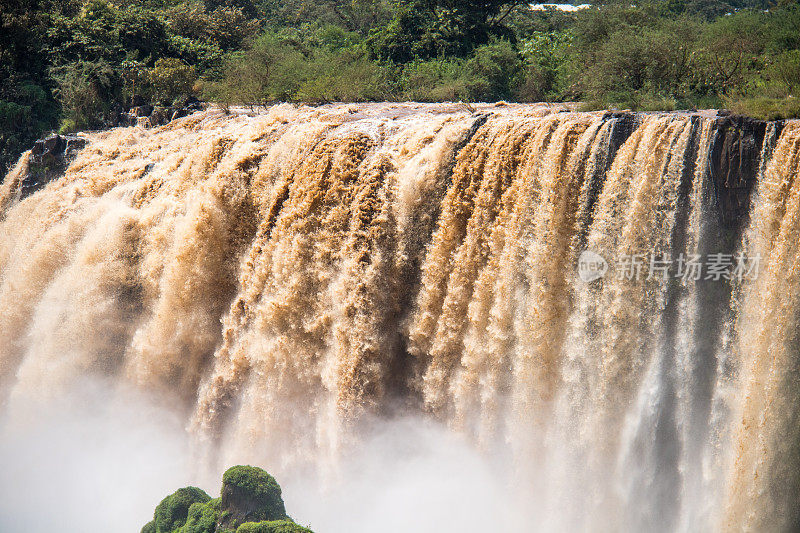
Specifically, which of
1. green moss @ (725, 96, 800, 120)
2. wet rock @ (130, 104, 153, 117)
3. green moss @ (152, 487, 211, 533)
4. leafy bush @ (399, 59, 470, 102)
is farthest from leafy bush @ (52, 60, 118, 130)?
green moss @ (725, 96, 800, 120)

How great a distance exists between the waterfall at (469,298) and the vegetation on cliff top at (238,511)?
87 cm

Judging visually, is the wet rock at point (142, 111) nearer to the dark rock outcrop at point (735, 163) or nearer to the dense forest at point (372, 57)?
the dense forest at point (372, 57)

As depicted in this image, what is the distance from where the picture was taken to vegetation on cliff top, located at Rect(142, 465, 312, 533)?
318 inches

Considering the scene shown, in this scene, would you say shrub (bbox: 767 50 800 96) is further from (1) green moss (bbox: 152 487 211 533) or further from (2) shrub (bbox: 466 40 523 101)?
(1) green moss (bbox: 152 487 211 533)

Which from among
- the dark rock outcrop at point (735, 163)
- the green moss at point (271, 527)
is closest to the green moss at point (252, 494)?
the green moss at point (271, 527)

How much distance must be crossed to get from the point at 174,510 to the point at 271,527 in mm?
Result: 1466

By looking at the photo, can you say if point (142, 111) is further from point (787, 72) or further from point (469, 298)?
point (787, 72)

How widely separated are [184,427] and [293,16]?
63.1 feet

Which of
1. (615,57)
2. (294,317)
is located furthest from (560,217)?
(615,57)

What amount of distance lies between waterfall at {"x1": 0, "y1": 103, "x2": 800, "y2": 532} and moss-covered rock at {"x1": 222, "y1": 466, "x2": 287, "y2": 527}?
0.83 m

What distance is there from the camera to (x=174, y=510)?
860 centimetres

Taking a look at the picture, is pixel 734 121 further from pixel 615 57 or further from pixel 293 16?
pixel 293 16

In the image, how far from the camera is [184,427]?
10.2 m

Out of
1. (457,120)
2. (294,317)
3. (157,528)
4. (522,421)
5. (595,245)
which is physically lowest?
(157,528)
